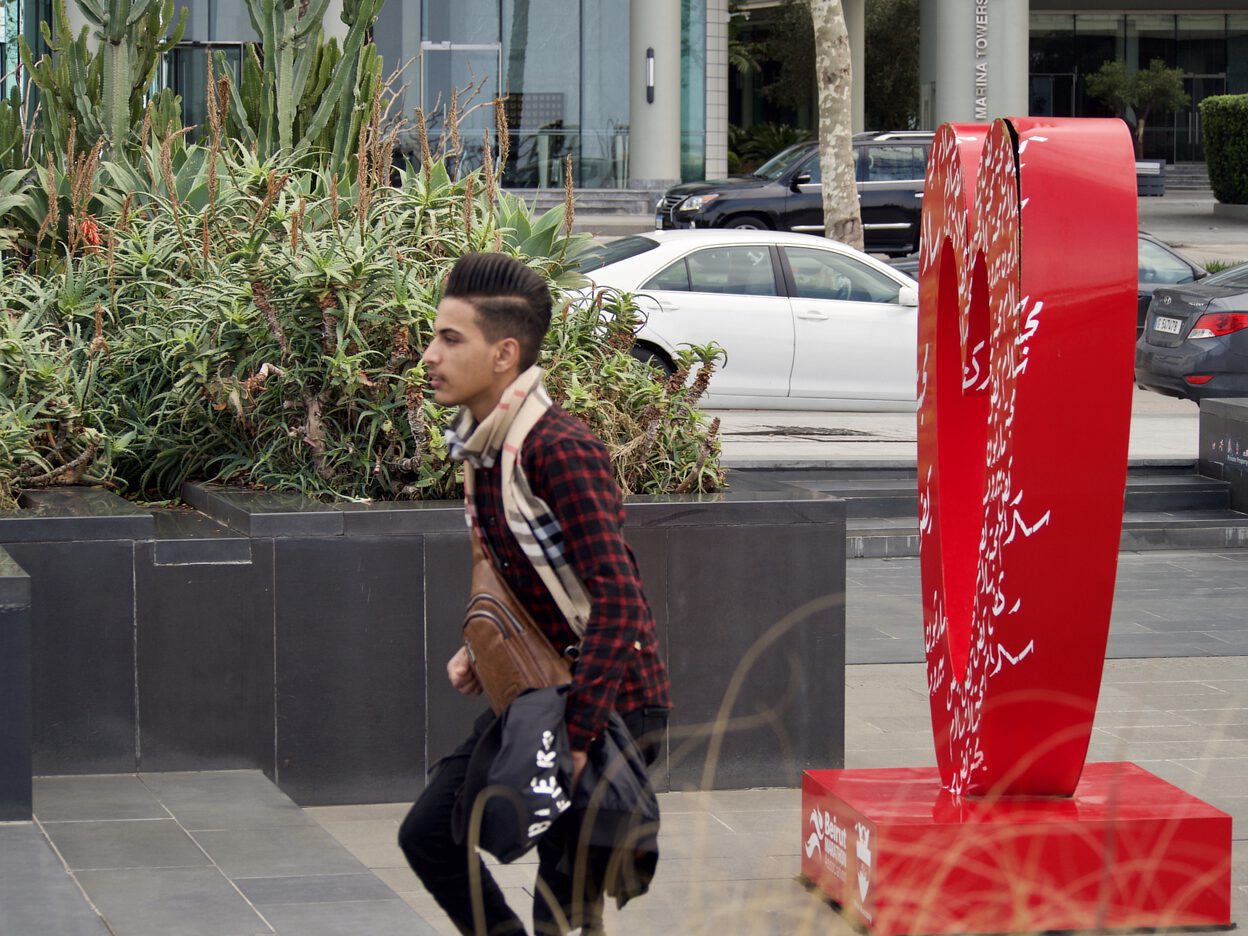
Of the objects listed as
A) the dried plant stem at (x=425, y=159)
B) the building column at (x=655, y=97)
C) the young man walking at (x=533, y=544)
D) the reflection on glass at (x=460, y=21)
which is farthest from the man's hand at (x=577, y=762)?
the reflection on glass at (x=460, y=21)

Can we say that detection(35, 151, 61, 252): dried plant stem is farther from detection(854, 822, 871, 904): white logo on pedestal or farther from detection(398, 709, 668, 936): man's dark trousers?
detection(398, 709, 668, 936): man's dark trousers

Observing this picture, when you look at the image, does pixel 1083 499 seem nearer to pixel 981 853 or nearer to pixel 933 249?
pixel 981 853

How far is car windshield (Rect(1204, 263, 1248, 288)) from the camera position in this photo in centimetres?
1533

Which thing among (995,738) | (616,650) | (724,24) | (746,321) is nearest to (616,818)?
(616,650)

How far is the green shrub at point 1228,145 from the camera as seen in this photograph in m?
37.3

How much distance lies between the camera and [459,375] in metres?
3.59

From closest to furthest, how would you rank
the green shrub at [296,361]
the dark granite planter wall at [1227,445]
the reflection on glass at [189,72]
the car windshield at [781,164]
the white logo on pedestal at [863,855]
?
the white logo on pedestal at [863,855] < the green shrub at [296,361] < the dark granite planter wall at [1227,445] < the car windshield at [781,164] < the reflection on glass at [189,72]

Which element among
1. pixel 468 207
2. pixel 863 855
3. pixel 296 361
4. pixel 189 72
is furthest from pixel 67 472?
pixel 189 72

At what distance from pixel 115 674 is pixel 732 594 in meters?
2.09

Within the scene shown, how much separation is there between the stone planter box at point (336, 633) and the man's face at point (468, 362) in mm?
2290

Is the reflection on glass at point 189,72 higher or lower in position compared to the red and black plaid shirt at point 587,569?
higher

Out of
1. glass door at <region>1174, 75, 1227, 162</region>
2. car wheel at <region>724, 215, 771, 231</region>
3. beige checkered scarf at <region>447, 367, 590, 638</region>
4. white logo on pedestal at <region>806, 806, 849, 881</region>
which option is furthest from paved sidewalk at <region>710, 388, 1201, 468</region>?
glass door at <region>1174, 75, 1227, 162</region>

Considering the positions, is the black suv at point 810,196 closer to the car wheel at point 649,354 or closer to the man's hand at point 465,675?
the car wheel at point 649,354

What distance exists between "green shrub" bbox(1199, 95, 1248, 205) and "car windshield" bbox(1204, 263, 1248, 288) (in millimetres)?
22379
